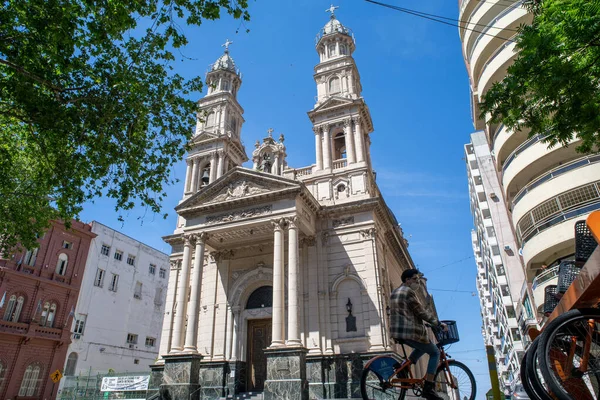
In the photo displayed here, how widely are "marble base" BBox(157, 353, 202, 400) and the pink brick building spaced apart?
15.9m

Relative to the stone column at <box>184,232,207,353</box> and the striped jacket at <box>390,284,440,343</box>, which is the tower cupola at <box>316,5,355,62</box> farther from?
the striped jacket at <box>390,284,440,343</box>

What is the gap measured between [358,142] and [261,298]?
1105 centimetres

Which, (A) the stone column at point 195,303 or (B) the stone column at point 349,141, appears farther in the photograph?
(B) the stone column at point 349,141

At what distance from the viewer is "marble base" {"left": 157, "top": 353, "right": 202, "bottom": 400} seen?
1862 cm

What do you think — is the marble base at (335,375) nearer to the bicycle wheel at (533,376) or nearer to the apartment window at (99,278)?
the bicycle wheel at (533,376)

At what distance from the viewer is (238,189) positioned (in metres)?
22.8

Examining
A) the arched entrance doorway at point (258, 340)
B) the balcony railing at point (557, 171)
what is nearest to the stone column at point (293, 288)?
the arched entrance doorway at point (258, 340)

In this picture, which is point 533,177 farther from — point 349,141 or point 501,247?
point 501,247

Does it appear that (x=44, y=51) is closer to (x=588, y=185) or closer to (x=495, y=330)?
(x=588, y=185)

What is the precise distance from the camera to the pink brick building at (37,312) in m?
28.3

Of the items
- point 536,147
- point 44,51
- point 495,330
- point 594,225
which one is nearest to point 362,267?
point 536,147

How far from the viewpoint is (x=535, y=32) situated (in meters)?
7.81

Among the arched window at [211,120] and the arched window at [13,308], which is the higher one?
the arched window at [211,120]

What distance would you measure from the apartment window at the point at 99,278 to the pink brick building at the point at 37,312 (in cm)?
190
